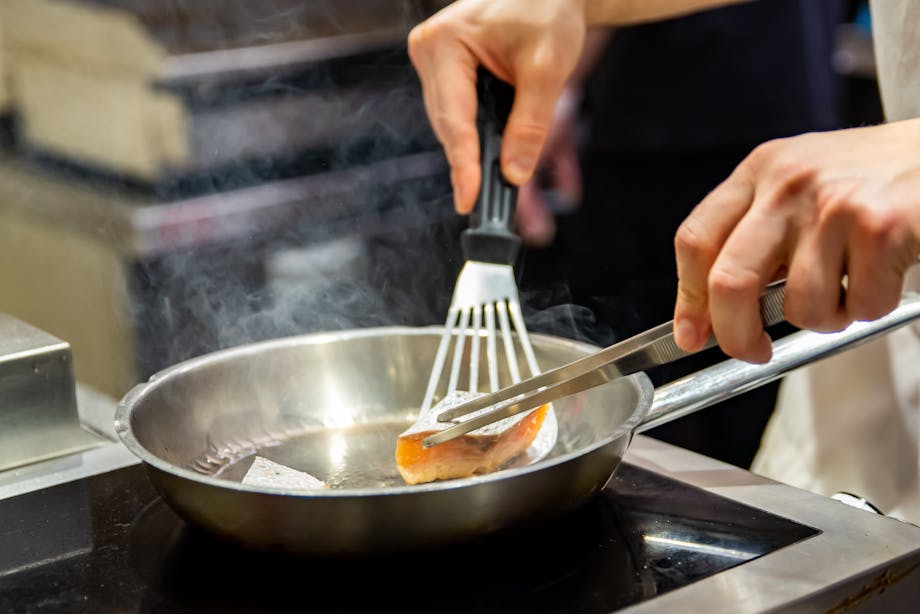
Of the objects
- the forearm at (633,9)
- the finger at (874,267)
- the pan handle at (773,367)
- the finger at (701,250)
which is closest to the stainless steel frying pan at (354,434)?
the pan handle at (773,367)

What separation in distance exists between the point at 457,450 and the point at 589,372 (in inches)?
6.3

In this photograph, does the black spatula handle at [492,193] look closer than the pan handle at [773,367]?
No

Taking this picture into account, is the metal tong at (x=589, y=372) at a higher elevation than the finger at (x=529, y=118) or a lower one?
lower

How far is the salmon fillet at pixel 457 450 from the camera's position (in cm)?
101

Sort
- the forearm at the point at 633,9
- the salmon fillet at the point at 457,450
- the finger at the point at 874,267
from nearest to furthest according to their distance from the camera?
the finger at the point at 874,267 → the salmon fillet at the point at 457,450 → the forearm at the point at 633,9

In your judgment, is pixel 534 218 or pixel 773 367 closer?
pixel 773 367

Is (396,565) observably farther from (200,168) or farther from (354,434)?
(200,168)

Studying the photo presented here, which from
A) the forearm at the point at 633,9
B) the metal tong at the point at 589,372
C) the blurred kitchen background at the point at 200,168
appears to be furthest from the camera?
the blurred kitchen background at the point at 200,168

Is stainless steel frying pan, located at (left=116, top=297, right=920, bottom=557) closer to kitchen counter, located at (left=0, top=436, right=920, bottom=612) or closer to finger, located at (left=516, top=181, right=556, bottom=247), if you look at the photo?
kitchen counter, located at (left=0, top=436, right=920, bottom=612)

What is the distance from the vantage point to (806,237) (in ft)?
2.68

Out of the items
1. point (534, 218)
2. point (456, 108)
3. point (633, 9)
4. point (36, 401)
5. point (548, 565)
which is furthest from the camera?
point (534, 218)

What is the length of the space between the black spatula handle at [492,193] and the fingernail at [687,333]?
1.11 feet

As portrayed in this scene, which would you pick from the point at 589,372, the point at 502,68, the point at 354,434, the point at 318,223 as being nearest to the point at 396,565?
the point at 589,372

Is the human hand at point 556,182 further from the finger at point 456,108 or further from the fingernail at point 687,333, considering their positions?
the fingernail at point 687,333
